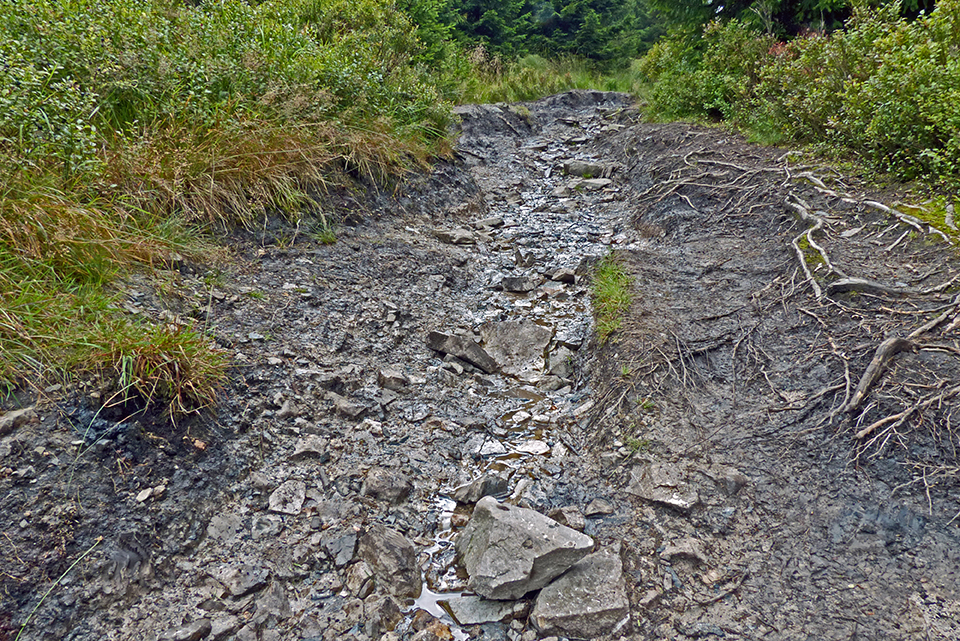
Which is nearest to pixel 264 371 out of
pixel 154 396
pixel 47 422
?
pixel 154 396

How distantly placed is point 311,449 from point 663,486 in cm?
205

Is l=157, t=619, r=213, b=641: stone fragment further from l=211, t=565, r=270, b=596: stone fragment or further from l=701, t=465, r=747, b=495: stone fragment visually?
l=701, t=465, r=747, b=495: stone fragment

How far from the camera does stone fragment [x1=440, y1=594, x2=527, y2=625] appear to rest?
2.34 m

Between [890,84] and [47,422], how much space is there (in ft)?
22.6

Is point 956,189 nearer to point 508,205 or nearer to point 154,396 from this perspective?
point 508,205

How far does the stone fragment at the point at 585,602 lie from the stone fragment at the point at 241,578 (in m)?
1.27

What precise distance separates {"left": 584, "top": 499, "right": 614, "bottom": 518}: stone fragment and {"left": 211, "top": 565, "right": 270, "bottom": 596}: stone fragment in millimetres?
1678

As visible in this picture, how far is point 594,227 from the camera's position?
6.94 meters

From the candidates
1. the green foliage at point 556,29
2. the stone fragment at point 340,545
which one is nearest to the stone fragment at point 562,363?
the stone fragment at point 340,545

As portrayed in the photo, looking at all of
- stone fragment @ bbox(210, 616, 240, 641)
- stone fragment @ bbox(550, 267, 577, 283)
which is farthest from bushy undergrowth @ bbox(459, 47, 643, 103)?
stone fragment @ bbox(210, 616, 240, 641)

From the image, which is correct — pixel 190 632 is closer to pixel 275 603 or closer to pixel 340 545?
pixel 275 603

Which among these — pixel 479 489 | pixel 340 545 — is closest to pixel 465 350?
pixel 479 489

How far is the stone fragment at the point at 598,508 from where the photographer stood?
2.79 metres

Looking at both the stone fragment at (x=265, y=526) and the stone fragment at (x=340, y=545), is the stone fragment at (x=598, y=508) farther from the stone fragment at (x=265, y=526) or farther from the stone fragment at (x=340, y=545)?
the stone fragment at (x=265, y=526)
